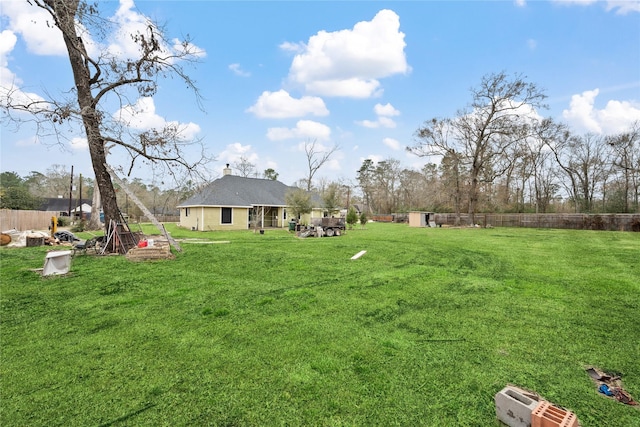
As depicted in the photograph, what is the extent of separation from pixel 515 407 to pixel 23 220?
21.8 meters

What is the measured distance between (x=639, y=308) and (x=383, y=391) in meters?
4.66

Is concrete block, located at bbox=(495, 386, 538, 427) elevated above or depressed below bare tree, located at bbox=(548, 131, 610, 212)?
below

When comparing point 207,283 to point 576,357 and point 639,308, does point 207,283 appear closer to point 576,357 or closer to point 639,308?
point 576,357

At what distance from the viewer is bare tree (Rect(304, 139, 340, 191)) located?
35578mm

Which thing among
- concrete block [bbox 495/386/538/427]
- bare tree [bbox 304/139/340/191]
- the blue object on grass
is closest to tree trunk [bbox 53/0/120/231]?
concrete block [bbox 495/386/538/427]

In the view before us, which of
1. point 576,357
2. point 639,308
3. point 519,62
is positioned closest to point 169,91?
point 576,357

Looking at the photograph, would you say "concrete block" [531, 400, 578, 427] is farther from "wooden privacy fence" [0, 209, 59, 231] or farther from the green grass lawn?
"wooden privacy fence" [0, 209, 59, 231]

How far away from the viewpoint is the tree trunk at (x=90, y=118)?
8430 mm

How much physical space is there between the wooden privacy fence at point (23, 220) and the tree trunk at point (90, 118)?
27.9 feet

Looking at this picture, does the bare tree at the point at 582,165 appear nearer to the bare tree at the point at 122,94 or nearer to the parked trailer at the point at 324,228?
the parked trailer at the point at 324,228

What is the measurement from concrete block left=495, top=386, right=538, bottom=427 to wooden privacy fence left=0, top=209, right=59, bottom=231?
753 inches

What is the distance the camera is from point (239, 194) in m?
23.1

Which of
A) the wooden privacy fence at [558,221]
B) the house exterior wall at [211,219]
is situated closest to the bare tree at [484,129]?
the wooden privacy fence at [558,221]

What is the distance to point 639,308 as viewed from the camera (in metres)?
4.32
